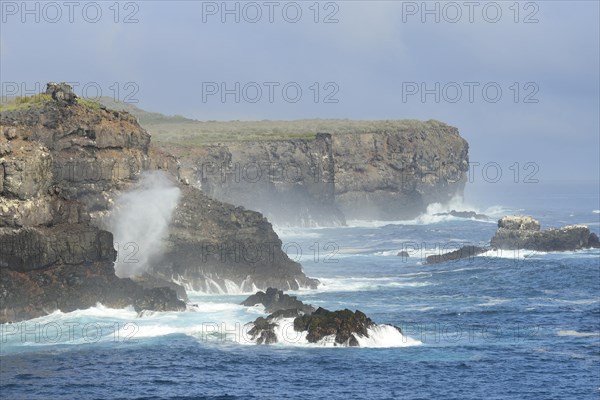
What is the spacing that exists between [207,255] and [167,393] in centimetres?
3532

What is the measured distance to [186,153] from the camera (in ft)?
552

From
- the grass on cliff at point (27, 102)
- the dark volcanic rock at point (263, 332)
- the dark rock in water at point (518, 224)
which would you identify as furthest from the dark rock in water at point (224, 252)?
the dark rock in water at point (518, 224)

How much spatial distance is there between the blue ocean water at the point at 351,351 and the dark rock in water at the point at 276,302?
1581 millimetres

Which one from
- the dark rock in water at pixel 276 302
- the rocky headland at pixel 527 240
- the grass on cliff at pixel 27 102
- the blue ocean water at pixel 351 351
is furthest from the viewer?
the rocky headland at pixel 527 240

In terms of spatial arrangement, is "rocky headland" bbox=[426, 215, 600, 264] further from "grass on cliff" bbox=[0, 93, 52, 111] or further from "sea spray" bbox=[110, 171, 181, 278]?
"grass on cliff" bbox=[0, 93, 52, 111]

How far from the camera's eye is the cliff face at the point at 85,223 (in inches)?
2847

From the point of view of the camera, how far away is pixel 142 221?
303 ft

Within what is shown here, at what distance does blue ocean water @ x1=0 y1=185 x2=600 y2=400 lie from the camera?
56719 mm

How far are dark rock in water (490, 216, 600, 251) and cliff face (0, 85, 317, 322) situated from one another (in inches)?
1472

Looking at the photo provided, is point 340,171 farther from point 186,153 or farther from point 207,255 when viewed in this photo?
point 207,255

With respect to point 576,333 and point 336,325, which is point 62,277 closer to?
point 336,325

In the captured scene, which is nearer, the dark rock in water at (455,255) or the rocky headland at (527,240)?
the dark rock in water at (455,255)

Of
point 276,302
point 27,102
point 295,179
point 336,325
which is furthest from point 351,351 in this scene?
point 295,179

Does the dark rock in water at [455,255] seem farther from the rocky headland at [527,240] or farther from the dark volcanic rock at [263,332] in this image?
the dark volcanic rock at [263,332]
